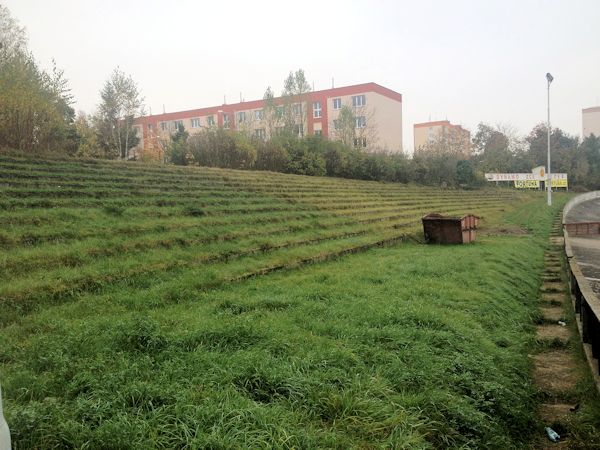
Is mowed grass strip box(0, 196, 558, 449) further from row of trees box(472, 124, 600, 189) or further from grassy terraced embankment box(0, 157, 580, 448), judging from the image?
row of trees box(472, 124, 600, 189)

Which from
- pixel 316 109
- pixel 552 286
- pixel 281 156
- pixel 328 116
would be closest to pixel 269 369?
pixel 552 286

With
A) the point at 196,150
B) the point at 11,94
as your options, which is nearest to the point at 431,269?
the point at 11,94

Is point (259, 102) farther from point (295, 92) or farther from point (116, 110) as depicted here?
point (116, 110)

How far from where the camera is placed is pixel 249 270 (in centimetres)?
821

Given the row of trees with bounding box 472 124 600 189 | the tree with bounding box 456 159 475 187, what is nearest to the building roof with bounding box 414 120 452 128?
the row of trees with bounding box 472 124 600 189

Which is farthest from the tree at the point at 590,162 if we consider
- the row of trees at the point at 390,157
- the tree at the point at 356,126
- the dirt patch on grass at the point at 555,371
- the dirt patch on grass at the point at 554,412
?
the dirt patch on grass at the point at 554,412

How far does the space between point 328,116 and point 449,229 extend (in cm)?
4520

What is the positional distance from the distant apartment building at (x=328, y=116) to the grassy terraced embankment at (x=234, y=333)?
4031 centimetres

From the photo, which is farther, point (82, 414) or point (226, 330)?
point (226, 330)

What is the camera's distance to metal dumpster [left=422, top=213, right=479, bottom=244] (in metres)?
13.9

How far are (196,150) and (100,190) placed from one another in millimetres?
16736

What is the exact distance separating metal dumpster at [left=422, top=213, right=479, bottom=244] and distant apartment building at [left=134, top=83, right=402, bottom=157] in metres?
35.0

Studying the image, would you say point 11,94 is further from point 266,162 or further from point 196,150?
point 266,162

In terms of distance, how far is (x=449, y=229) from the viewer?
14.1m
